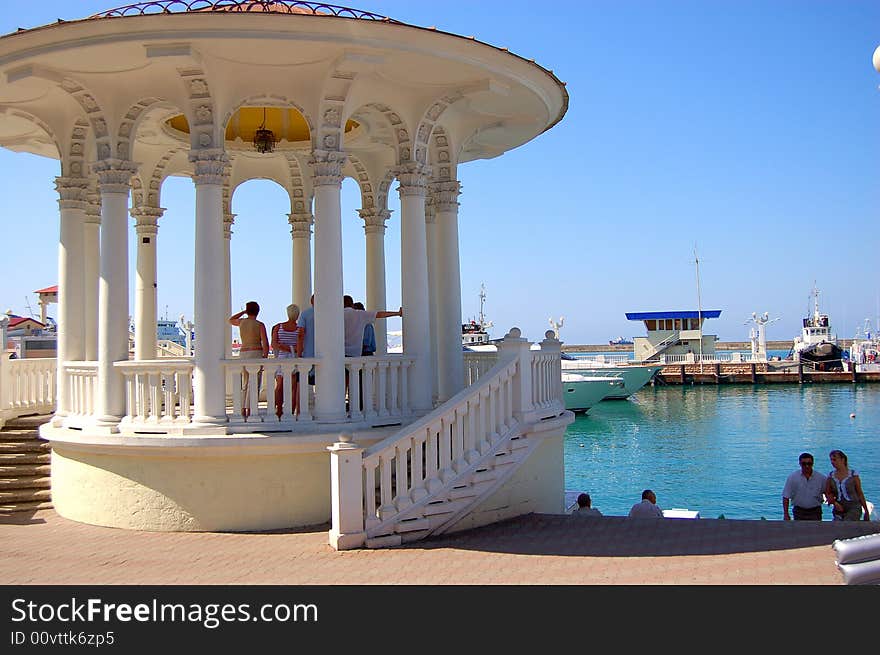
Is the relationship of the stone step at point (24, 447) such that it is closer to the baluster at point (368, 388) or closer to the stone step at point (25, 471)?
the stone step at point (25, 471)

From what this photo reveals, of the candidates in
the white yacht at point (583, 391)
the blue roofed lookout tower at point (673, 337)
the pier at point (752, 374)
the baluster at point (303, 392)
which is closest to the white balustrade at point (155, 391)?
the baluster at point (303, 392)

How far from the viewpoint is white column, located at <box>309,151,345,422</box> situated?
32.9ft

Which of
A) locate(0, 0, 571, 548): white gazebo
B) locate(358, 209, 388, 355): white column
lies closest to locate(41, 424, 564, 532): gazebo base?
locate(0, 0, 571, 548): white gazebo

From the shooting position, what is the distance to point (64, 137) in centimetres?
1199

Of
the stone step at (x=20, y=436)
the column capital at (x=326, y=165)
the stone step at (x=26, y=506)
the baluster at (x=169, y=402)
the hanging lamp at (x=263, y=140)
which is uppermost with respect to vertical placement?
the hanging lamp at (x=263, y=140)

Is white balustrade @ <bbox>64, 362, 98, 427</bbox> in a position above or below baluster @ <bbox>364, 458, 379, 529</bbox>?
above

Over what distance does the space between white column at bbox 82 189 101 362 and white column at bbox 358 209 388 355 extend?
4750 mm

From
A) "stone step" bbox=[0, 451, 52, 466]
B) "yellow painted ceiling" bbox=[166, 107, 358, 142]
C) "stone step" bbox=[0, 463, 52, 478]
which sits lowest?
"stone step" bbox=[0, 463, 52, 478]

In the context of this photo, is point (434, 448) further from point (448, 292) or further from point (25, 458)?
point (25, 458)

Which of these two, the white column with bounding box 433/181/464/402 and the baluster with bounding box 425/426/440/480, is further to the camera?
the white column with bounding box 433/181/464/402

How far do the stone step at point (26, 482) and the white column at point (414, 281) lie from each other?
543 cm

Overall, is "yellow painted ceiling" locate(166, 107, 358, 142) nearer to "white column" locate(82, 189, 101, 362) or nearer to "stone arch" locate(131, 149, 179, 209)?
"stone arch" locate(131, 149, 179, 209)

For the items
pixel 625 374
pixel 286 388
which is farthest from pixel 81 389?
pixel 625 374

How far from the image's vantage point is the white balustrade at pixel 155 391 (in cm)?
998
